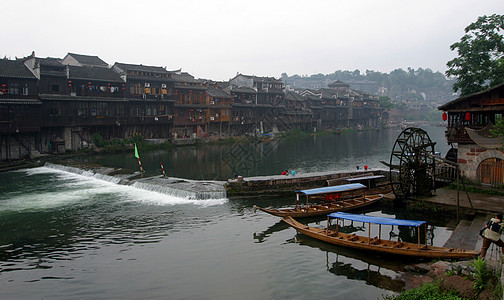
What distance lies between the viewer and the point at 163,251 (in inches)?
697

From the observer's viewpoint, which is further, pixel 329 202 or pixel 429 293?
pixel 329 202

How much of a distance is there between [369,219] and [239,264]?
650 centimetres

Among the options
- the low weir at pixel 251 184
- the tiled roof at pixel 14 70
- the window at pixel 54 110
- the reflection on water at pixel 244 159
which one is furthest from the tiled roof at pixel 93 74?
the low weir at pixel 251 184

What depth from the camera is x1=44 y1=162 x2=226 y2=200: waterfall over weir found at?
89.2 feet

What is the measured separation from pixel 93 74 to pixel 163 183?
2745cm

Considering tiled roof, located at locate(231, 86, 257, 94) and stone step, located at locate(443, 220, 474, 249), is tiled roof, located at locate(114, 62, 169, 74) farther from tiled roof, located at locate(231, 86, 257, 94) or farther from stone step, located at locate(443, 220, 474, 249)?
stone step, located at locate(443, 220, 474, 249)

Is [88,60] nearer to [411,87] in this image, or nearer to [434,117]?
[434,117]

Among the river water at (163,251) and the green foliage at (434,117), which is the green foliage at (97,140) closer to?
the river water at (163,251)

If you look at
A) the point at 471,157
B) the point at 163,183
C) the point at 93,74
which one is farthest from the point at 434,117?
the point at 163,183

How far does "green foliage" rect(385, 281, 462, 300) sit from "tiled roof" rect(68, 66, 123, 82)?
46.9 metres

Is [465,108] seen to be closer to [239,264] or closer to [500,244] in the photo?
[500,244]

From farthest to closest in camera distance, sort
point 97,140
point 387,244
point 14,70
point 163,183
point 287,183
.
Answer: point 97,140 < point 14,70 < point 163,183 < point 287,183 < point 387,244

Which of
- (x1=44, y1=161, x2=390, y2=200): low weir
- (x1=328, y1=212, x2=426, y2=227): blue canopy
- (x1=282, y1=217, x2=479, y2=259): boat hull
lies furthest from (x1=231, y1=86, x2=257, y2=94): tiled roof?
(x1=328, y1=212, x2=426, y2=227): blue canopy

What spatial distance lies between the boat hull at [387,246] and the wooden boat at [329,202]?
254 cm
